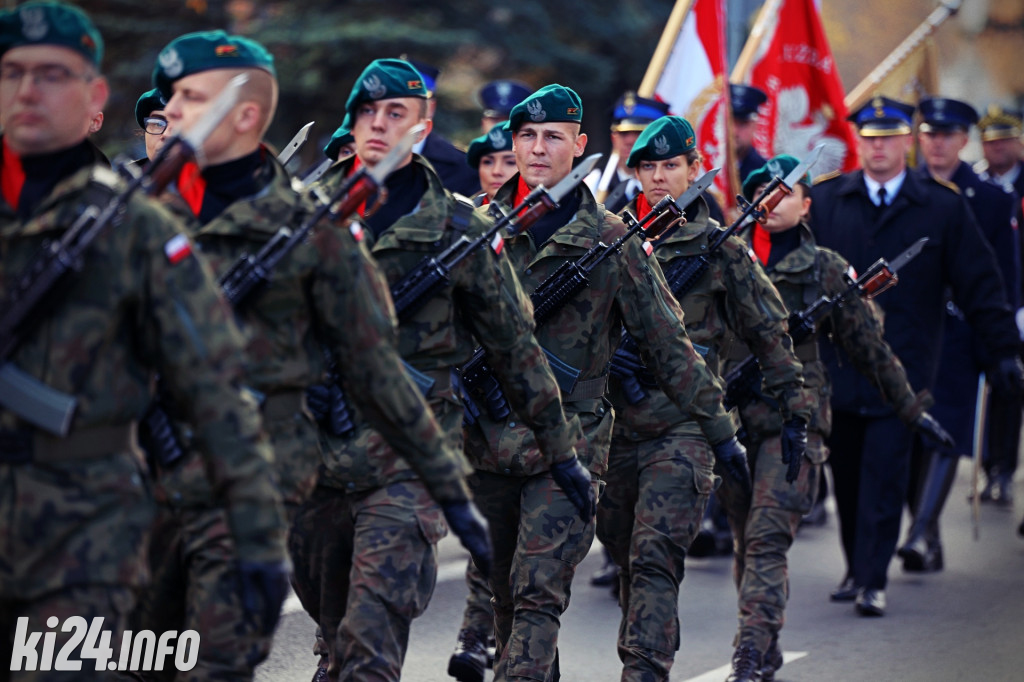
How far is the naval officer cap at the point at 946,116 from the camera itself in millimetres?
11117

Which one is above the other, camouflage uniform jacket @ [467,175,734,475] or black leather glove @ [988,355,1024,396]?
black leather glove @ [988,355,1024,396]

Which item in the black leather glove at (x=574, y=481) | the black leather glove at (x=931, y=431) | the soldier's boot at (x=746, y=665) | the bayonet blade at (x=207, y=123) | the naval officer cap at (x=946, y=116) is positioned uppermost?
the naval officer cap at (x=946, y=116)

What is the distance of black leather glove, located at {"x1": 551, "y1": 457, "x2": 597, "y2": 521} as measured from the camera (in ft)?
17.6

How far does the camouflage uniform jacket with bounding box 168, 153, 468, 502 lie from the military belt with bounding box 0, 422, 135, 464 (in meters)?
0.73

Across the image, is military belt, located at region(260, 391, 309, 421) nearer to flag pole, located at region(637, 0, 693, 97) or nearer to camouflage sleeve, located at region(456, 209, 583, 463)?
camouflage sleeve, located at region(456, 209, 583, 463)

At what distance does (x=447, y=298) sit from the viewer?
510 cm

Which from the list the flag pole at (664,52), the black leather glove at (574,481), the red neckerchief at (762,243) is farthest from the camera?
the flag pole at (664,52)

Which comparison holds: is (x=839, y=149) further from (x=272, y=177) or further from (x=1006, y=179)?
(x=272, y=177)

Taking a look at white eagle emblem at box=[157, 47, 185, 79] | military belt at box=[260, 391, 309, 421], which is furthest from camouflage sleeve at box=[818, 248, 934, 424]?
white eagle emblem at box=[157, 47, 185, 79]

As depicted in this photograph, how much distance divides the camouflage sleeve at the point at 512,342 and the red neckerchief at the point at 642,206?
185 centimetres

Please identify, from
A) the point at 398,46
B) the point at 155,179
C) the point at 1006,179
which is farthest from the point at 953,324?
the point at 398,46

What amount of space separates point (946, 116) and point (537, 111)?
19.3 feet

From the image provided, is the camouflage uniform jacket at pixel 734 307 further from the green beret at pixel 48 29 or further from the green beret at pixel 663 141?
the green beret at pixel 48 29

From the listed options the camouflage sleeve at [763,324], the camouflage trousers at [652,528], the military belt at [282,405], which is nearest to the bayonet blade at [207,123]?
the military belt at [282,405]
